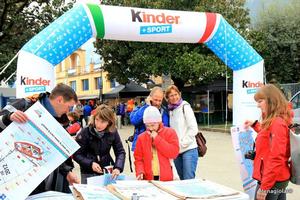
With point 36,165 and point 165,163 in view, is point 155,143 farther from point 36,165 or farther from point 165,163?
point 36,165

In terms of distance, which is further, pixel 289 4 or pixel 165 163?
pixel 289 4

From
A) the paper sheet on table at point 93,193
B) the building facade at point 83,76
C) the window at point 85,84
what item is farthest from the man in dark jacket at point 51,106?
the window at point 85,84

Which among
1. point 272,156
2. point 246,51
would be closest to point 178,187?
point 272,156

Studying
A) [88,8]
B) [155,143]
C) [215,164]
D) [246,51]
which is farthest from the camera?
[215,164]

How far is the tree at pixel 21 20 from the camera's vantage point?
17.6 meters

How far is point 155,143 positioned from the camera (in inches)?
141

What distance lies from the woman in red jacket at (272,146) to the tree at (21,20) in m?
15.8

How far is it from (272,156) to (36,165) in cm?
172

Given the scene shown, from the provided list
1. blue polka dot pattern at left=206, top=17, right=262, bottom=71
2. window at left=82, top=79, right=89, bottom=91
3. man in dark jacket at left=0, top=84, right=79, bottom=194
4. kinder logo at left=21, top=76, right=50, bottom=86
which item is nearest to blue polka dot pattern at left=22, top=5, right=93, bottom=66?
kinder logo at left=21, top=76, right=50, bottom=86

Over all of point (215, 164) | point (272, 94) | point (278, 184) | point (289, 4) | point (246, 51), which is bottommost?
point (215, 164)

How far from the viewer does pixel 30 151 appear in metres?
2.23

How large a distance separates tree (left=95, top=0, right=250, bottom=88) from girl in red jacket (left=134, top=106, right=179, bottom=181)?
1716cm

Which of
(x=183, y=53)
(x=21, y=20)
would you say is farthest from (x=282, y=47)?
(x=21, y=20)

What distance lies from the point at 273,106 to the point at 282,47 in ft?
72.2
